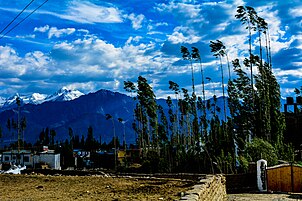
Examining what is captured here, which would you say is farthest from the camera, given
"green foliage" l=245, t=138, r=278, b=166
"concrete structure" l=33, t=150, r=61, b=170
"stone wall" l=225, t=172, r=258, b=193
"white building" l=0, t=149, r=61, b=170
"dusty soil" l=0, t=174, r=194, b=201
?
"white building" l=0, t=149, r=61, b=170

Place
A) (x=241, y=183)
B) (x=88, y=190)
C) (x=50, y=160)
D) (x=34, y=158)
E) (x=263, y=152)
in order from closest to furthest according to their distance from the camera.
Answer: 1. (x=88, y=190)
2. (x=241, y=183)
3. (x=263, y=152)
4. (x=50, y=160)
5. (x=34, y=158)

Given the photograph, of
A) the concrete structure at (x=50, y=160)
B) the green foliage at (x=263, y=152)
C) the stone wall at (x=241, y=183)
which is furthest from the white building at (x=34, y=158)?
the stone wall at (x=241, y=183)

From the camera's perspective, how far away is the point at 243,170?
3197cm

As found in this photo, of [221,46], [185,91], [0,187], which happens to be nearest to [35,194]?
[0,187]

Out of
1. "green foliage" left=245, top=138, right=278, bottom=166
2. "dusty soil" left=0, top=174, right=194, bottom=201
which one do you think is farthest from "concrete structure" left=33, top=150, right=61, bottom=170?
"dusty soil" left=0, top=174, right=194, bottom=201

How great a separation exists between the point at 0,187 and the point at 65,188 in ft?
A: 10.2

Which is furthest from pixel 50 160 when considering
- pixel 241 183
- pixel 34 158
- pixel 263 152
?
pixel 241 183

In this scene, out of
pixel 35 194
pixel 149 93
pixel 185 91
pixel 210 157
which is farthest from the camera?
pixel 185 91

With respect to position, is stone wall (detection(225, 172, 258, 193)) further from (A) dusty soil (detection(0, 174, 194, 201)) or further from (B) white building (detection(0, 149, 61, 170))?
(B) white building (detection(0, 149, 61, 170))

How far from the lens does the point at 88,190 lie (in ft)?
47.8

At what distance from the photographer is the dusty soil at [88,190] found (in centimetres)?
1261

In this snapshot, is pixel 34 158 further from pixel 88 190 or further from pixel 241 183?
pixel 88 190

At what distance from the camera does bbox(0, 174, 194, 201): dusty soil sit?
12.6 meters

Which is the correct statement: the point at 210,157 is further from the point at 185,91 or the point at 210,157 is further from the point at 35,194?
the point at 185,91
